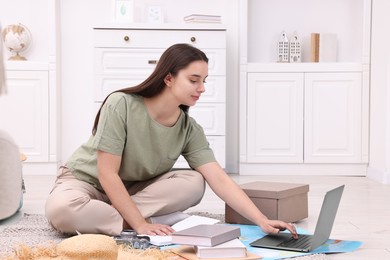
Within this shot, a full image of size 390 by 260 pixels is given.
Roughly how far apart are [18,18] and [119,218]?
304 centimetres

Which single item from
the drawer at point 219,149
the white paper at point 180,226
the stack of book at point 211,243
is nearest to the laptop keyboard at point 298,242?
the stack of book at point 211,243

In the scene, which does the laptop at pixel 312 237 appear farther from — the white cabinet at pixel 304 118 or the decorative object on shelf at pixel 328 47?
the decorative object on shelf at pixel 328 47

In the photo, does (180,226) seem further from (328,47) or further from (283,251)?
(328,47)

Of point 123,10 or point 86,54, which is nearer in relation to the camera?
point 123,10

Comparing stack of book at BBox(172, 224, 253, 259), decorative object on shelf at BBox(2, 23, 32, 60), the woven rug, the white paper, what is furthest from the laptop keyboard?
decorative object on shelf at BBox(2, 23, 32, 60)

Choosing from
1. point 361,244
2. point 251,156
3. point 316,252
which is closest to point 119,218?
point 316,252

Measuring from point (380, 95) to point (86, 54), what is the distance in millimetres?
2096

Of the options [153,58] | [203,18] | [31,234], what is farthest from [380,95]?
[31,234]

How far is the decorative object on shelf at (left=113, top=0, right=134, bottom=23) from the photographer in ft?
16.4

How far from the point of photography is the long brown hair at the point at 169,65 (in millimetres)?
2572

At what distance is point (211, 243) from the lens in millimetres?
2152

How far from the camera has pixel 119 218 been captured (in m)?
2.53

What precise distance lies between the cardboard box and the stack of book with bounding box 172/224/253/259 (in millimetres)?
652

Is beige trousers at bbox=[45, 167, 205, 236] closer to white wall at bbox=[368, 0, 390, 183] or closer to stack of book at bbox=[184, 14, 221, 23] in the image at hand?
white wall at bbox=[368, 0, 390, 183]
